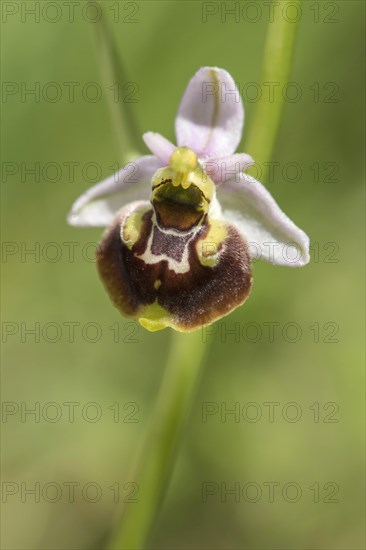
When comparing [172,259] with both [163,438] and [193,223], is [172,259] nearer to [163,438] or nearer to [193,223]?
[193,223]

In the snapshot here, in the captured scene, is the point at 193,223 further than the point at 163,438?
No

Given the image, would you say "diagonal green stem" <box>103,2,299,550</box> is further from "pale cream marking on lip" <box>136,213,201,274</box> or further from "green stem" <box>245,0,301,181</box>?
"green stem" <box>245,0,301,181</box>

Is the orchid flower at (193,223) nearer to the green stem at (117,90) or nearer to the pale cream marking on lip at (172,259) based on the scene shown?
the pale cream marking on lip at (172,259)

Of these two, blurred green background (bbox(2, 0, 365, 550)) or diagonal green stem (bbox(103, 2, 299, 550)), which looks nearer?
diagonal green stem (bbox(103, 2, 299, 550))

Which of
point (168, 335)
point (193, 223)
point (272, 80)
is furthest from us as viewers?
point (168, 335)

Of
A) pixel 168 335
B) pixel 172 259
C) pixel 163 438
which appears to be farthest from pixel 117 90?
pixel 168 335

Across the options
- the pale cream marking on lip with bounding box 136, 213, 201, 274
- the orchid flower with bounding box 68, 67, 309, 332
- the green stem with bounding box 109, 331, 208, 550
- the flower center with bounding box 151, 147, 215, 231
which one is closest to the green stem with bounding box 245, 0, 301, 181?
the orchid flower with bounding box 68, 67, 309, 332

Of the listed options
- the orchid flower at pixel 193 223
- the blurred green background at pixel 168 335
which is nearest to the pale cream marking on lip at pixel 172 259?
the orchid flower at pixel 193 223
